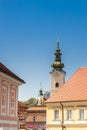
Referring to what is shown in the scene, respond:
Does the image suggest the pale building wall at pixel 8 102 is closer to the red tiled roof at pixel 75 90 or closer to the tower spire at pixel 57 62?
the red tiled roof at pixel 75 90

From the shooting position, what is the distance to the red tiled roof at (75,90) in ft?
141

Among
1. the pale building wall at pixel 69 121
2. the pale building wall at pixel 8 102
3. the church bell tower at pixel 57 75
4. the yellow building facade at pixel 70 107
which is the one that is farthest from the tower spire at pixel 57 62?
the pale building wall at pixel 8 102

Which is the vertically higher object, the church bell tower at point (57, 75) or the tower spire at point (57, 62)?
the tower spire at point (57, 62)

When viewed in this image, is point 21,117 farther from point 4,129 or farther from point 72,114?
point 4,129

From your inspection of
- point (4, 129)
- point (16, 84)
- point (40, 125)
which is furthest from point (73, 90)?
point (40, 125)

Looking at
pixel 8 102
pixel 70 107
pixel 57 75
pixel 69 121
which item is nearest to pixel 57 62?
pixel 57 75

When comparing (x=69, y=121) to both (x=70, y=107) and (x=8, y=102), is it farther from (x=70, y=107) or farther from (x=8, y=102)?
(x=8, y=102)

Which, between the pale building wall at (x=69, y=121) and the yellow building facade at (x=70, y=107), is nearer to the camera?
the pale building wall at (x=69, y=121)

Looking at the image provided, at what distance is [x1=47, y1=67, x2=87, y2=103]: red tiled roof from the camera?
4312cm

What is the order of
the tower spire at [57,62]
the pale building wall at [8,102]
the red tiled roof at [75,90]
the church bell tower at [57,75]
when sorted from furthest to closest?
1. the church bell tower at [57,75]
2. the tower spire at [57,62]
3. the red tiled roof at [75,90]
4. the pale building wall at [8,102]

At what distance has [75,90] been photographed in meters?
44.6

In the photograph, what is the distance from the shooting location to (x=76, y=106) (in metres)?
42.5

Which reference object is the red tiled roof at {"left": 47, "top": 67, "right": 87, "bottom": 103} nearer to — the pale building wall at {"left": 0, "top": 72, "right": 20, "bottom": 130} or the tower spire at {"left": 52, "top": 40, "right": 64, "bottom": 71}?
the pale building wall at {"left": 0, "top": 72, "right": 20, "bottom": 130}

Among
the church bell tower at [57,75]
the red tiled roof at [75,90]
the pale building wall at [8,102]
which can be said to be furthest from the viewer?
the church bell tower at [57,75]
